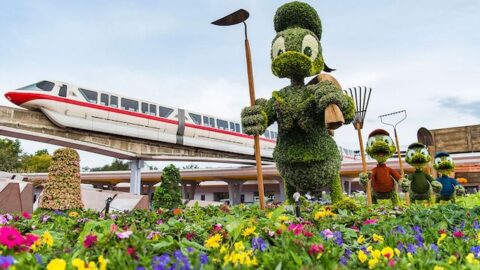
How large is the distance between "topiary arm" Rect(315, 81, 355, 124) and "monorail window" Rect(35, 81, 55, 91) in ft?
51.4

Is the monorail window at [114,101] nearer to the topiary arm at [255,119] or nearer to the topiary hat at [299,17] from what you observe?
the topiary hat at [299,17]

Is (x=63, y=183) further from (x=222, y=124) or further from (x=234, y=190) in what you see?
(x=234, y=190)

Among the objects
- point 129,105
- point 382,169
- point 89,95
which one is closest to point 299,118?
point 382,169

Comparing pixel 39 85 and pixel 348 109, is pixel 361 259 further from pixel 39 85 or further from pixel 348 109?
pixel 39 85

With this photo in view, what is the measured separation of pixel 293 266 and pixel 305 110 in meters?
4.57

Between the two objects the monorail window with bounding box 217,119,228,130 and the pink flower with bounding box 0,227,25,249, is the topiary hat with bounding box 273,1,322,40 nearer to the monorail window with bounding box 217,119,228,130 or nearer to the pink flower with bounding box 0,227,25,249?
the pink flower with bounding box 0,227,25,249

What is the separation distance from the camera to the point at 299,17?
697 cm

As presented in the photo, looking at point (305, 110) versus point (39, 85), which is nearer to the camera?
point (305, 110)

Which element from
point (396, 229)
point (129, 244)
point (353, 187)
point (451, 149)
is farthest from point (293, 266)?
point (353, 187)

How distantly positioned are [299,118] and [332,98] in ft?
2.68

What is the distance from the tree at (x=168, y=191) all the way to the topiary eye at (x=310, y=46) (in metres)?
5.89

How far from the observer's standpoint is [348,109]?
597cm

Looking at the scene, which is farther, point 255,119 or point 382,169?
point 382,169

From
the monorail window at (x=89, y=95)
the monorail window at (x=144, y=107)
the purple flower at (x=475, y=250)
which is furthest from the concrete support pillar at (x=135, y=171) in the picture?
the purple flower at (x=475, y=250)
